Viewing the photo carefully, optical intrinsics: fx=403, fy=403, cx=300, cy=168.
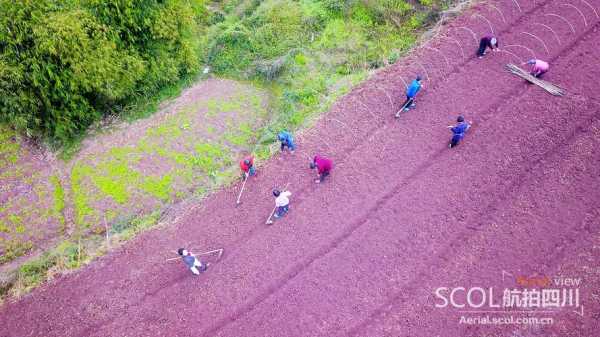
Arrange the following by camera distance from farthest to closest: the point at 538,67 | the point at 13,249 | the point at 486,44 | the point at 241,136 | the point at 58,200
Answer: the point at 241,136 < the point at 58,200 < the point at 486,44 < the point at 13,249 < the point at 538,67

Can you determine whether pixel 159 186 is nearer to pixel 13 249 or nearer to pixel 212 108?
pixel 212 108

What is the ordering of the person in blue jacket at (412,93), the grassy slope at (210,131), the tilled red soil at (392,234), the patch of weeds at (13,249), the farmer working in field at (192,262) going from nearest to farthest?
1. the tilled red soil at (392,234)
2. the farmer working in field at (192,262)
3. the person in blue jacket at (412,93)
4. the patch of weeds at (13,249)
5. the grassy slope at (210,131)

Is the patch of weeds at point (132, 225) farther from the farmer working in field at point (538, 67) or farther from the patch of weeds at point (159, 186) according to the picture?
the farmer working in field at point (538, 67)

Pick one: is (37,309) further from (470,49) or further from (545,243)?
(470,49)

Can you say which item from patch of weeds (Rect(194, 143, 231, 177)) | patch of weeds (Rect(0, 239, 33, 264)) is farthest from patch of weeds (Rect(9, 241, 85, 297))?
patch of weeds (Rect(194, 143, 231, 177))

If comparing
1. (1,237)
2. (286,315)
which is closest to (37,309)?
(1,237)

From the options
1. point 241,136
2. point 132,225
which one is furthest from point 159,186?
point 241,136

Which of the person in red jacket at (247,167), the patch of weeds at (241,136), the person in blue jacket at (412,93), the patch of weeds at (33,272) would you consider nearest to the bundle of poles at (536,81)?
the person in blue jacket at (412,93)
